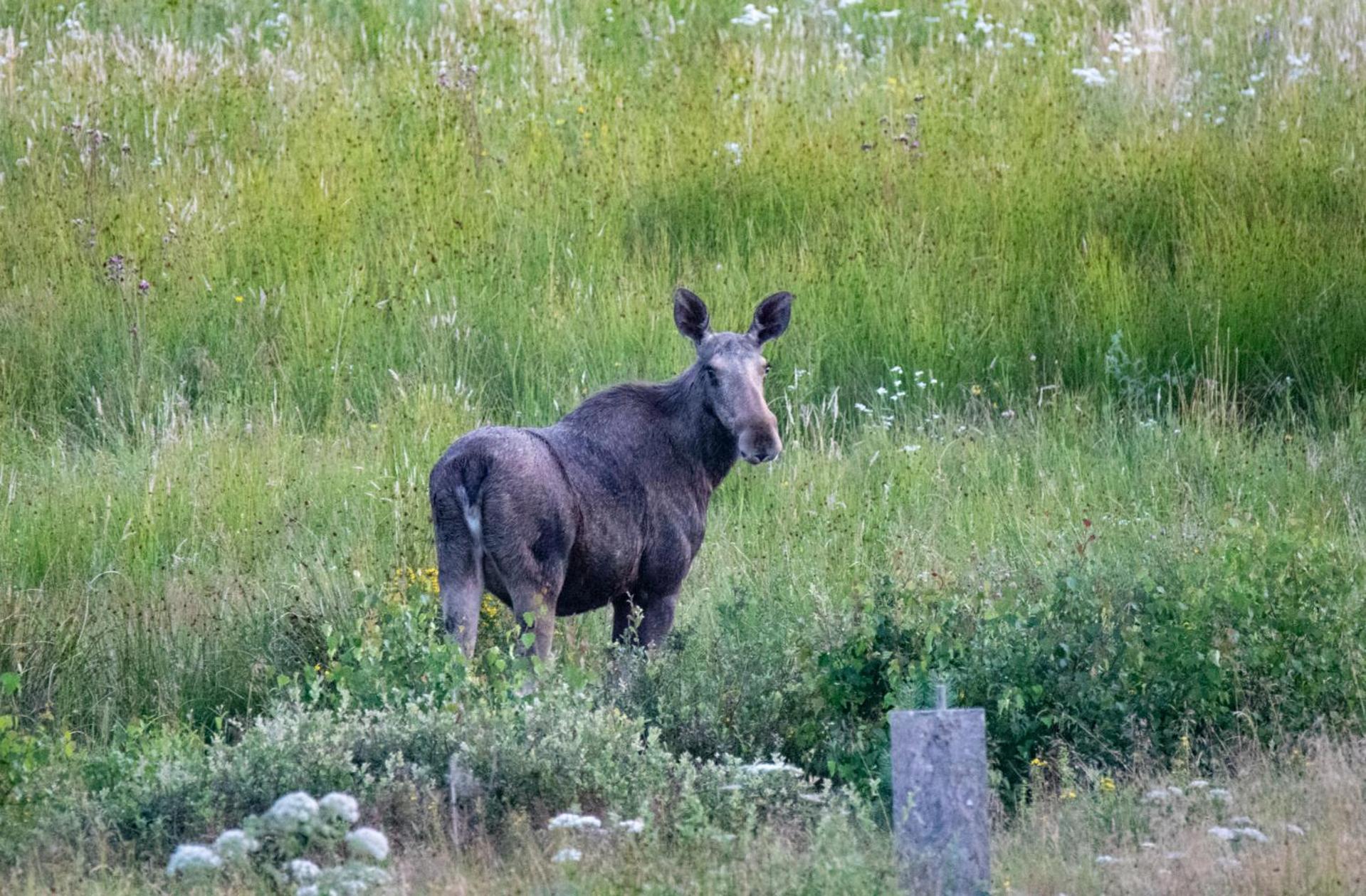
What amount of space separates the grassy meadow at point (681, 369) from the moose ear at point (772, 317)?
49.9 inches

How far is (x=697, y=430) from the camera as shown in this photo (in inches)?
321

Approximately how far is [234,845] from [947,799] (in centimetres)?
198

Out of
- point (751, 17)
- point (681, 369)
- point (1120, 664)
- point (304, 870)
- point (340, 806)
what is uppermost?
point (751, 17)

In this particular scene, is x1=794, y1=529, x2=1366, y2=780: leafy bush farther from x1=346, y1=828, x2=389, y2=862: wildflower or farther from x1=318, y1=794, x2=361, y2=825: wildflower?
x1=346, y1=828, x2=389, y2=862: wildflower

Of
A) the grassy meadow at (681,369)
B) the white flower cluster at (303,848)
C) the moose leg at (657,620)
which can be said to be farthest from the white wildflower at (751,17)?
the white flower cluster at (303,848)

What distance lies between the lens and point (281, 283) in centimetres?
1331

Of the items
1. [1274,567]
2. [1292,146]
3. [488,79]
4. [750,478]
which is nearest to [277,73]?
[488,79]

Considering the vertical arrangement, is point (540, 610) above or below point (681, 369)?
above

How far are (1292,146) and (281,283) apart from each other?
7.75m

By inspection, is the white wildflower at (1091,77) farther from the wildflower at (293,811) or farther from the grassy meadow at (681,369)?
the wildflower at (293,811)

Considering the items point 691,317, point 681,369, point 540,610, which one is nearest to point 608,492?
point 540,610

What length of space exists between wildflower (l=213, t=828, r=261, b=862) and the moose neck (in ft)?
11.1

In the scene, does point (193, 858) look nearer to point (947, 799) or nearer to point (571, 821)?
point (571, 821)

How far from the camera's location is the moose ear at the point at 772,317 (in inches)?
333
